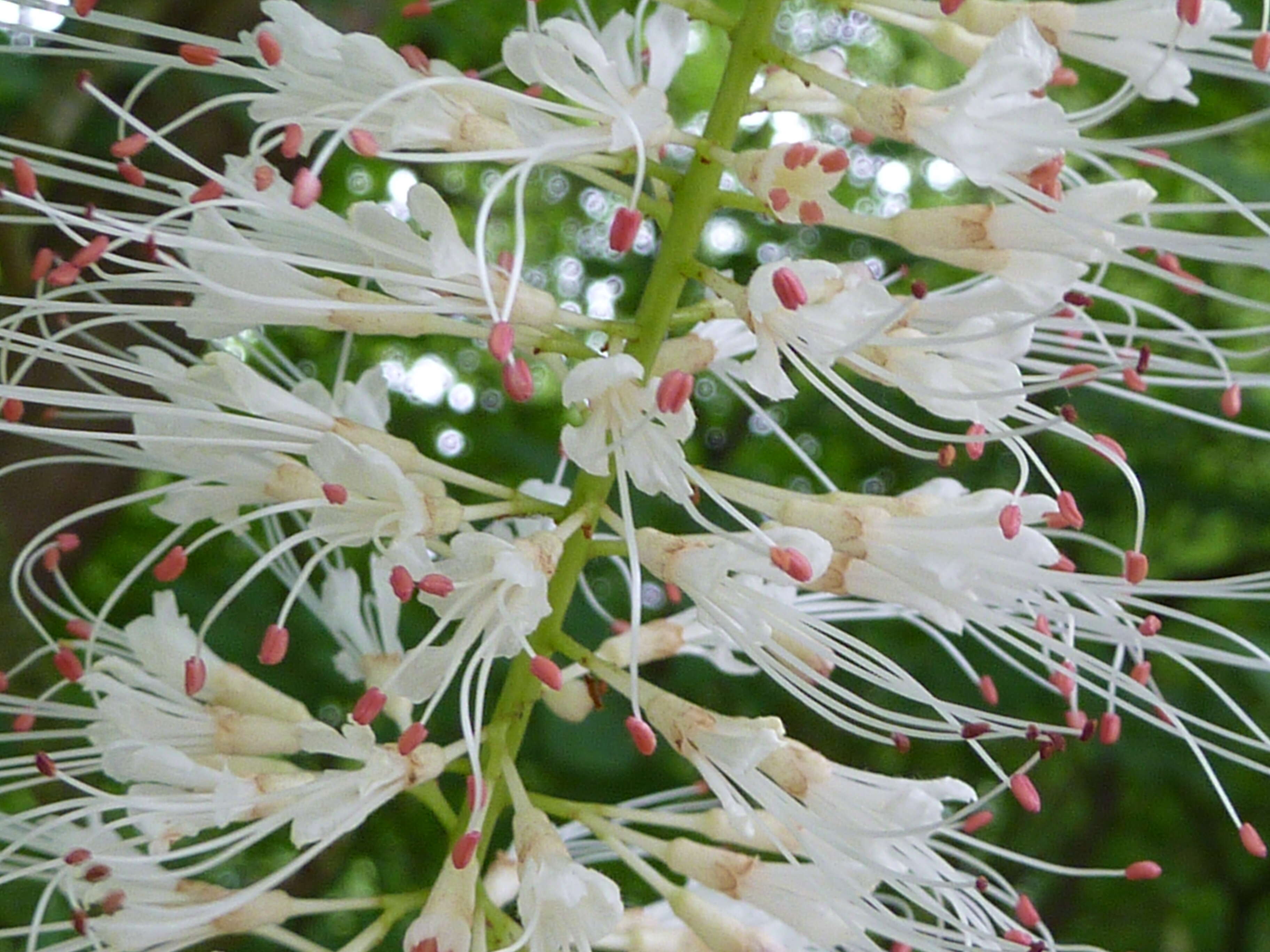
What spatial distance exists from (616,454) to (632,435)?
3cm

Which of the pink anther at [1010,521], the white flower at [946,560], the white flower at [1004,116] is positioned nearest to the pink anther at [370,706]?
the white flower at [946,560]

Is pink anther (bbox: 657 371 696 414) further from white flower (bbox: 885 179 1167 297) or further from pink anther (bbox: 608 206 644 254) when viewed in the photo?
white flower (bbox: 885 179 1167 297)

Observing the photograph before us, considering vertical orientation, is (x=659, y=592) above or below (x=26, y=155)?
below

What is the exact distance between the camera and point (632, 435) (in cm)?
137

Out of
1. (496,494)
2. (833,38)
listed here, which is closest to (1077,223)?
(496,494)

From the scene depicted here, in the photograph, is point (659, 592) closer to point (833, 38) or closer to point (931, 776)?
point (931, 776)

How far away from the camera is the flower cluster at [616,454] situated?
1.38m

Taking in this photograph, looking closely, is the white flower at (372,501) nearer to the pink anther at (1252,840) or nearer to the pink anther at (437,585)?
the pink anther at (437,585)

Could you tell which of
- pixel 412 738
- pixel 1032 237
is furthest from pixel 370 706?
pixel 1032 237

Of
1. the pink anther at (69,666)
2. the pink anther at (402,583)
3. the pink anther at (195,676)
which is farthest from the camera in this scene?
the pink anther at (69,666)

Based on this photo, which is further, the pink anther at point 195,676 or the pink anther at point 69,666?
the pink anther at point 69,666

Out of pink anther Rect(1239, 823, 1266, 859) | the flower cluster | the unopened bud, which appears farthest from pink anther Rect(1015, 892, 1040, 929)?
the unopened bud

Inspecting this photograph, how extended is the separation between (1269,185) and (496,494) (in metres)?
1.48

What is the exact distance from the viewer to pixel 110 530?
283cm
